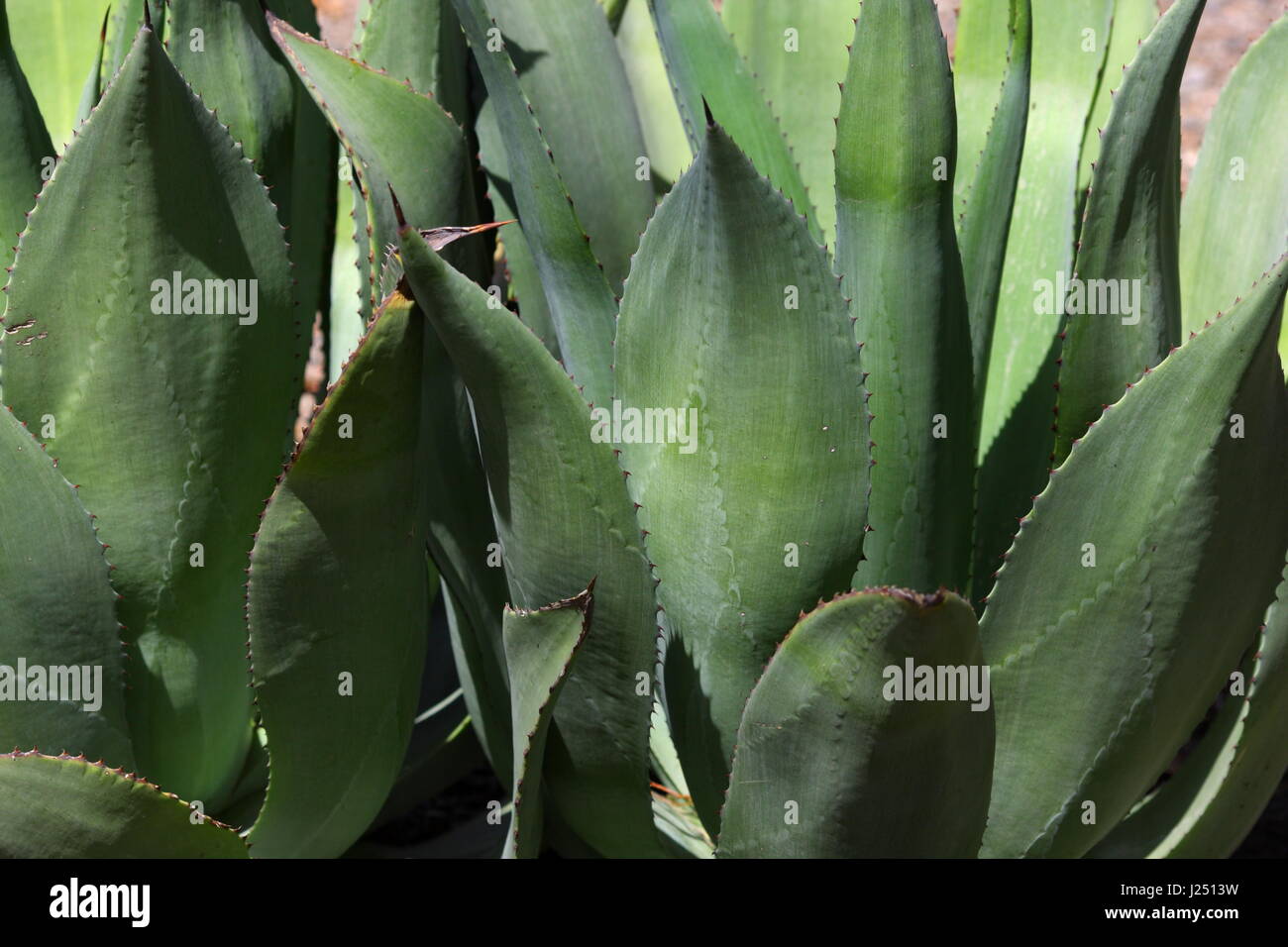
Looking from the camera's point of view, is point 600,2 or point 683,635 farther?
point 600,2

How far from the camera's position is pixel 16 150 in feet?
3.10

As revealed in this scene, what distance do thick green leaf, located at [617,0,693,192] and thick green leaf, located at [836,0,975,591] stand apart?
325 millimetres

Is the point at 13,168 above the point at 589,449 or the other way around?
above

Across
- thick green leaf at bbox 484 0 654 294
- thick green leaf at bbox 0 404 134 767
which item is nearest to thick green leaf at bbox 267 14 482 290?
thick green leaf at bbox 484 0 654 294

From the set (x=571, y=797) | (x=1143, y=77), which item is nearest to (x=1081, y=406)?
(x=1143, y=77)

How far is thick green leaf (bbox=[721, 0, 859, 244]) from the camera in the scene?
1.19 metres

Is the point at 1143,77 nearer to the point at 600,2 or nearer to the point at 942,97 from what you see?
the point at 942,97

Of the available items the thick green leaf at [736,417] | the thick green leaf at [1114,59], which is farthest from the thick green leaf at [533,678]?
the thick green leaf at [1114,59]

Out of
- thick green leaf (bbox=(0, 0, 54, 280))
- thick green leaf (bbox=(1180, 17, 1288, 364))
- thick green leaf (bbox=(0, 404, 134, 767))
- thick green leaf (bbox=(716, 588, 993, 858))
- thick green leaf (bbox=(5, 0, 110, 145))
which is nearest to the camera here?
thick green leaf (bbox=(716, 588, 993, 858))

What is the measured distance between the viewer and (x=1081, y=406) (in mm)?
943

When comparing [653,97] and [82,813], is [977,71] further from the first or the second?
[82,813]

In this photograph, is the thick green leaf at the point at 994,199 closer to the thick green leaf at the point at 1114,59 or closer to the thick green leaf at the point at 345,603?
the thick green leaf at the point at 1114,59

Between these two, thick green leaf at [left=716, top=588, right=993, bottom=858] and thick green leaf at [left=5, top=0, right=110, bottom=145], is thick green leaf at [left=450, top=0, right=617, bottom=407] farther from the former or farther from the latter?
thick green leaf at [left=5, top=0, right=110, bottom=145]
